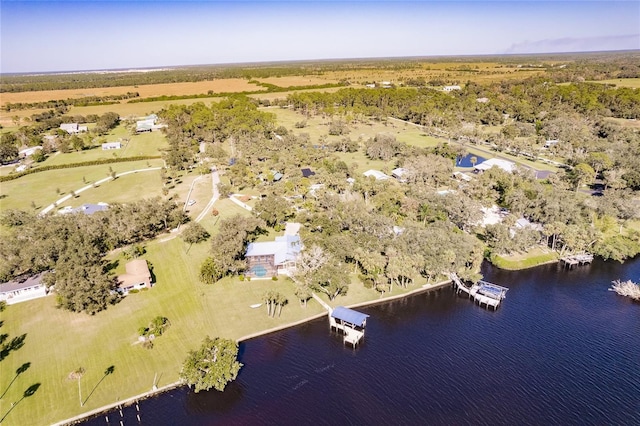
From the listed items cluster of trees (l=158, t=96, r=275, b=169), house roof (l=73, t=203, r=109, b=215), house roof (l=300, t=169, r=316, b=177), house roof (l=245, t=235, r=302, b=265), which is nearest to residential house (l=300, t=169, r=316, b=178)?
house roof (l=300, t=169, r=316, b=177)

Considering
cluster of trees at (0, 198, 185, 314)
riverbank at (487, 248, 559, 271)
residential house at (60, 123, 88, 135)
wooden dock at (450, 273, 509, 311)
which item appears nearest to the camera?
cluster of trees at (0, 198, 185, 314)

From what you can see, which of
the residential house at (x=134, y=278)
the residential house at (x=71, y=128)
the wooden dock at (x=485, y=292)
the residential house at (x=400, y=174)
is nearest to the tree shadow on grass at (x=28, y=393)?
the residential house at (x=134, y=278)

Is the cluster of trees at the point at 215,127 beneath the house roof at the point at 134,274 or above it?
above

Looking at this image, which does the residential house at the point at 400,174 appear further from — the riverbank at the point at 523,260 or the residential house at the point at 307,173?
the riverbank at the point at 523,260

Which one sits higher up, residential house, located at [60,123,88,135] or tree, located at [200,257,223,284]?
residential house, located at [60,123,88,135]

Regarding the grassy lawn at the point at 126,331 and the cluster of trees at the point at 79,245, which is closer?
the grassy lawn at the point at 126,331

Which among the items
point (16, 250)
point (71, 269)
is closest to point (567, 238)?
point (71, 269)

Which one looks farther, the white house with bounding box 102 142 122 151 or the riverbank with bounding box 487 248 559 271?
the white house with bounding box 102 142 122 151

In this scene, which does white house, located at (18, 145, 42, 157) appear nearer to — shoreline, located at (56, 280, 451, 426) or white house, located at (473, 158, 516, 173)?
shoreline, located at (56, 280, 451, 426)

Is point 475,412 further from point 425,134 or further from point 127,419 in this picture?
point 425,134
